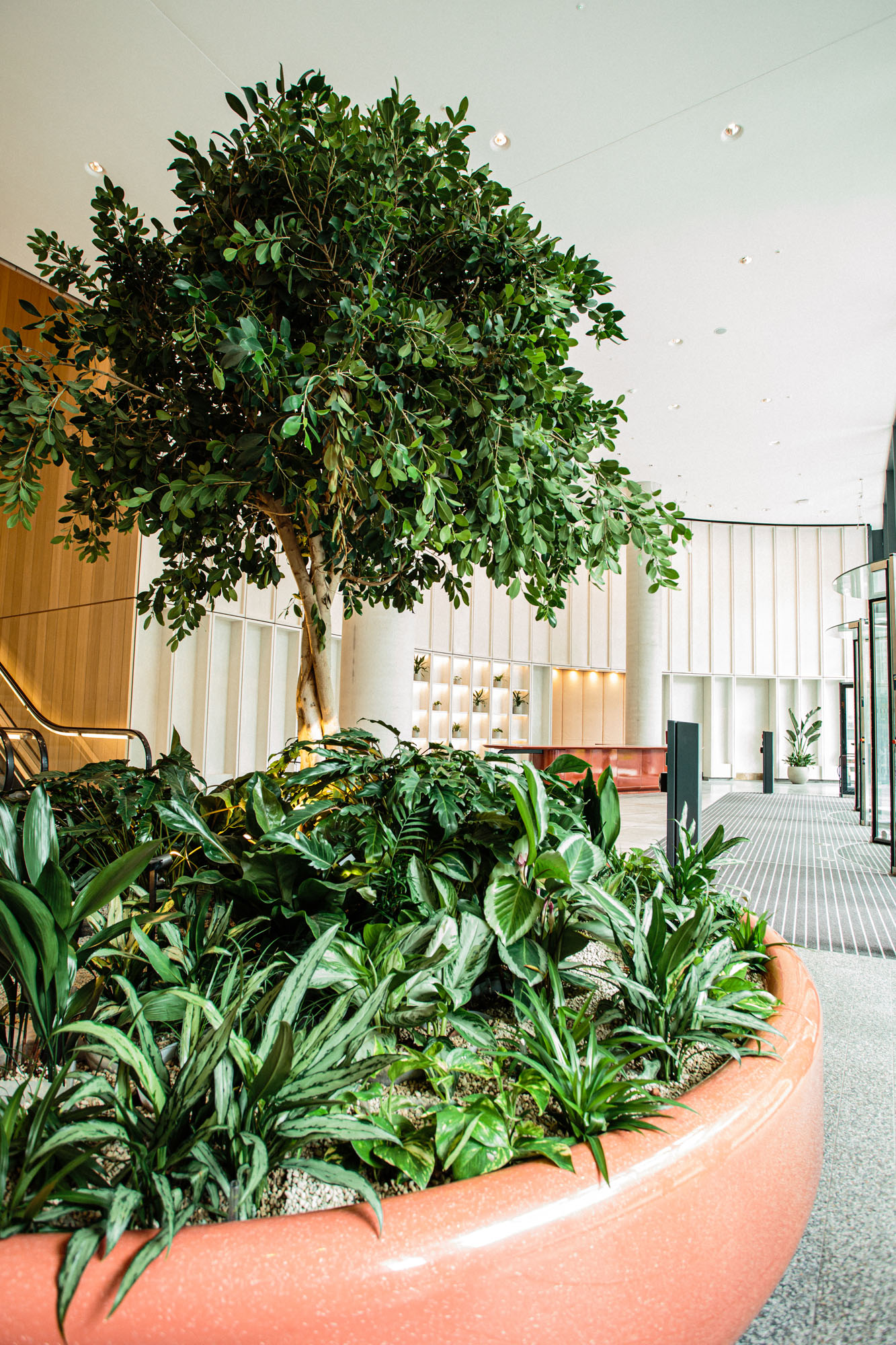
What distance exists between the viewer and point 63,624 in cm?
912

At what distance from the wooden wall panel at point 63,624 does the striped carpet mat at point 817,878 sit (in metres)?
6.66

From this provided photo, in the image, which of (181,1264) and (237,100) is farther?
(237,100)

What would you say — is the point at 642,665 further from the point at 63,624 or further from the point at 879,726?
the point at 63,624

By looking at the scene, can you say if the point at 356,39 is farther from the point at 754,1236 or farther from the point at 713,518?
the point at 713,518

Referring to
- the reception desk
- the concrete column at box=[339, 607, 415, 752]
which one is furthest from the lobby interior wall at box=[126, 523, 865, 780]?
the concrete column at box=[339, 607, 415, 752]

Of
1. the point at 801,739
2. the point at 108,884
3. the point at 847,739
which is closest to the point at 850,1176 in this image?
the point at 108,884

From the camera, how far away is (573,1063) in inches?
43.6

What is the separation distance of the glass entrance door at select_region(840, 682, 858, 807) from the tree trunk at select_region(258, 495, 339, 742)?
10.4 metres

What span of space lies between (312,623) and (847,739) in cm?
1908

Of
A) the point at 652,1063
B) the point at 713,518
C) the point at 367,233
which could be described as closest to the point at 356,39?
the point at 367,233

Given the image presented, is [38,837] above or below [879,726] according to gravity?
below

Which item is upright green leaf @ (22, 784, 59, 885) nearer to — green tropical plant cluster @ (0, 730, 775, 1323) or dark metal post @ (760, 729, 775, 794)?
green tropical plant cluster @ (0, 730, 775, 1323)

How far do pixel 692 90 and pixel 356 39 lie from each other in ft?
8.26

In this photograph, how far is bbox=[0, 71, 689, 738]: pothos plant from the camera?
5.30 feet
